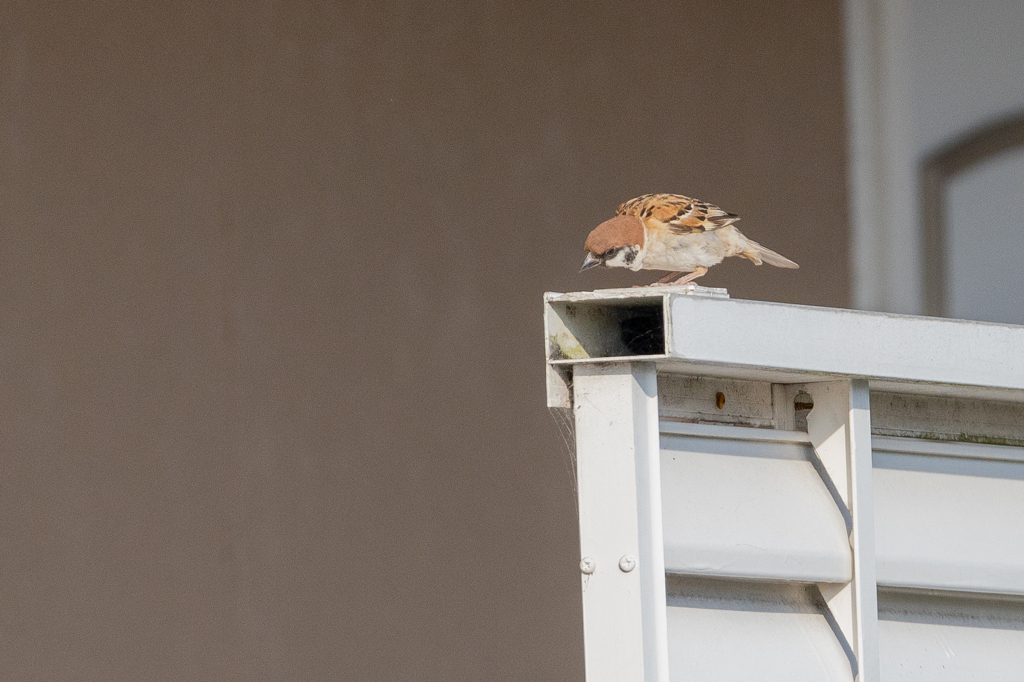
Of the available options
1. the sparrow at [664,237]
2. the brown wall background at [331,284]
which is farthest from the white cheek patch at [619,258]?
the brown wall background at [331,284]

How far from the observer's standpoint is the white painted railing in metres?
1.06

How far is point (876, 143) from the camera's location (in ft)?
12.5

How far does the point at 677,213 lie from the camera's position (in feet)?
5.05

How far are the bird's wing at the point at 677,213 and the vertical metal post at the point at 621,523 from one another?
0.48m

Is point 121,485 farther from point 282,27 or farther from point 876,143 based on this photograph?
point 876,143

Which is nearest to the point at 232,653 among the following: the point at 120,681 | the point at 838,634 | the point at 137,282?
the point at 120,681

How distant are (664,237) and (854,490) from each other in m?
0.46

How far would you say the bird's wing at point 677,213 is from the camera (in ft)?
5.01

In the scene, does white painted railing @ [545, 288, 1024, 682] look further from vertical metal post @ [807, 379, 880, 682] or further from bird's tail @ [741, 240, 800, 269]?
bird's tail @ [741, 240, 800, 269]

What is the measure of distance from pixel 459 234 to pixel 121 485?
3.65ft

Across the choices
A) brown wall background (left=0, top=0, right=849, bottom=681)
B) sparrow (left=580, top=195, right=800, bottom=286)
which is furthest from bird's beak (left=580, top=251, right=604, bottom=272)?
brown wall background (left=0, top=0, right=849, bottom=681)

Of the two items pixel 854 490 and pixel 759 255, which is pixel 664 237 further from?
pixel 854 490

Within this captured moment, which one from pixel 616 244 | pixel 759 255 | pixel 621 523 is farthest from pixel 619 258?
pixel 621 523

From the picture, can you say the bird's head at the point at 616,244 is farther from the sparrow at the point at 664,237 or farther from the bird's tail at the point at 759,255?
the bird's tail at the point at 759,255
